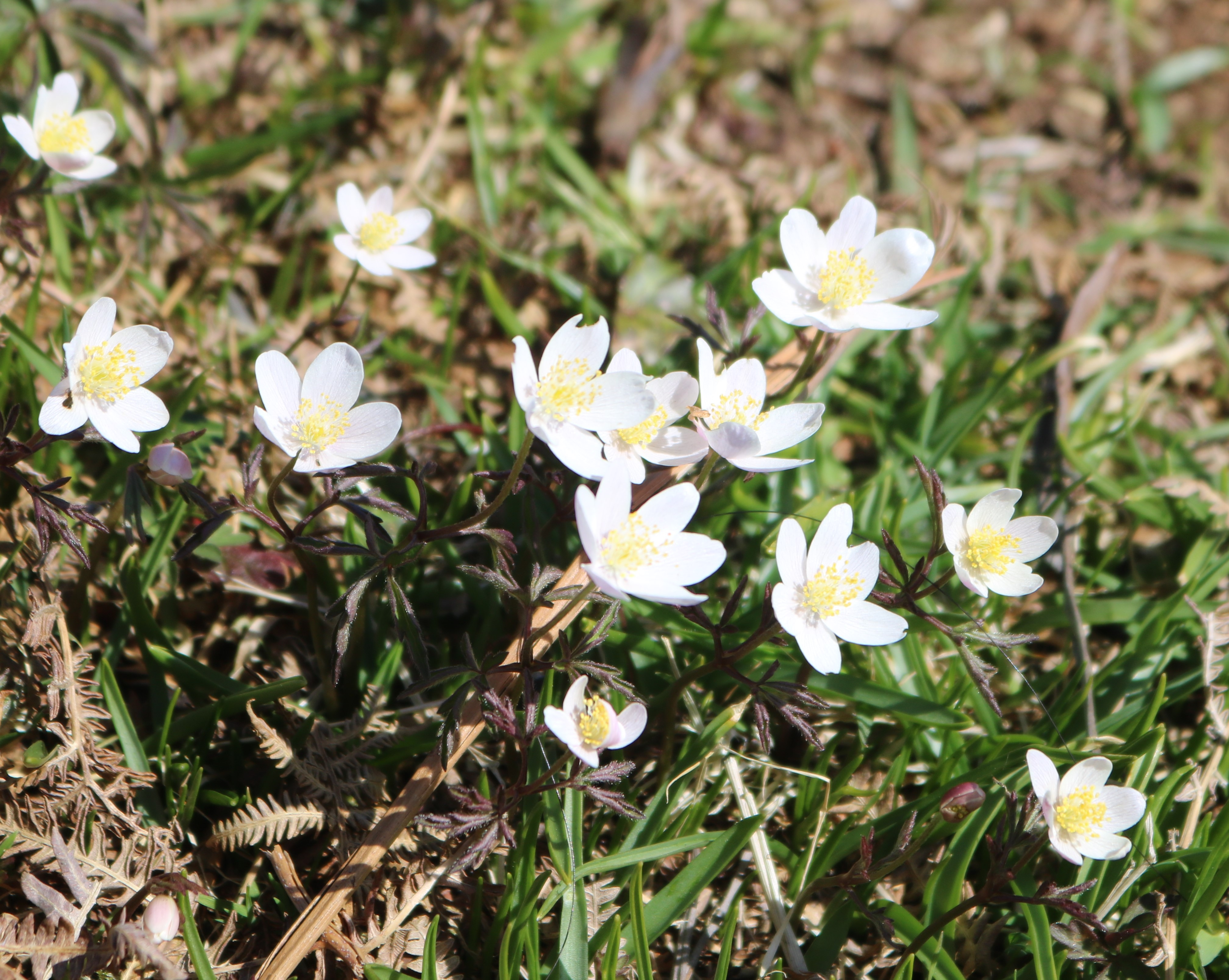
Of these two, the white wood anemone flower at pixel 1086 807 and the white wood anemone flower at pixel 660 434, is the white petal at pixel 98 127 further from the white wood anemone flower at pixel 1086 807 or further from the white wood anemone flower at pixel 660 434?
the white wood anemone flower at pixel 1086 807

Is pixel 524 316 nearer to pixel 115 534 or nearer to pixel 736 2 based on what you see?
pixel 115 534

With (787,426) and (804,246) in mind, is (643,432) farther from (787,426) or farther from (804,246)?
(804,246)

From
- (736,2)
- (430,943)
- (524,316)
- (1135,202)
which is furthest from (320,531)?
(1135,202)

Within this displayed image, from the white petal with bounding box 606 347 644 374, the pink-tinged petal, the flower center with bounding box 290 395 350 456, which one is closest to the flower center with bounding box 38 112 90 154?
the pink-tinged petal

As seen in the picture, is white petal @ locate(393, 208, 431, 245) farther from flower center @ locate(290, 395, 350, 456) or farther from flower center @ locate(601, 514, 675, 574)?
flower center @ locate(601, 514, 675, 574)

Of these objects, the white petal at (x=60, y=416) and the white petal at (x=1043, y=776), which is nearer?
the white petal at (x=60, y=416)

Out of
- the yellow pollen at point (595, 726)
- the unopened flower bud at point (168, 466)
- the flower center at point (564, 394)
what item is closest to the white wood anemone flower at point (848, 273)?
the flower center at point (564, 394)
